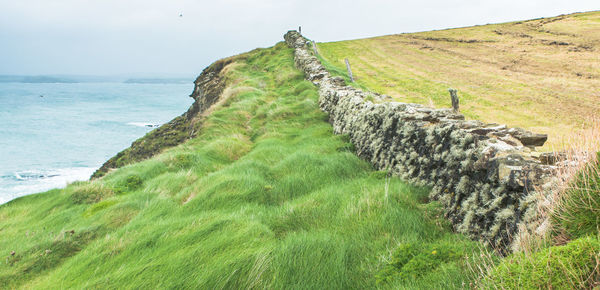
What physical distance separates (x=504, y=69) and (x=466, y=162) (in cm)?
2826

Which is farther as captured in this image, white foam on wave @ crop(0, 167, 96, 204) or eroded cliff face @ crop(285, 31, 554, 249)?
white foam on wave @ crop(0, 167, 96, 204)

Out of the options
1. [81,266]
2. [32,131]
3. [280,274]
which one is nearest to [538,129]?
[280,274]

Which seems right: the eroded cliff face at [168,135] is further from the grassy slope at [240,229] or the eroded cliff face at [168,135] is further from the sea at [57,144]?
the grassy slope at [240,229]

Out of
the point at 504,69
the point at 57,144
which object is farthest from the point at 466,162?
the point at 57,144

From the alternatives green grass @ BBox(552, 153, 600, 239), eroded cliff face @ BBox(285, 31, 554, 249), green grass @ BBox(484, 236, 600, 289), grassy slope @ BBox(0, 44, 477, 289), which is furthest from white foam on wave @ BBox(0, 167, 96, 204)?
green grass @ BBox(552, 153, 600, 239)

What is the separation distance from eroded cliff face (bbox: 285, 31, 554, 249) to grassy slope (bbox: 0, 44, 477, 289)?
13.6 inches

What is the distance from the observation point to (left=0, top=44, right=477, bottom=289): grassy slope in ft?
11.2

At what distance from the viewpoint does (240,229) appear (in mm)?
4332

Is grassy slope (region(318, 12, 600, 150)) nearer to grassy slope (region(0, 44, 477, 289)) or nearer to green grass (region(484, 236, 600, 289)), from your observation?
grassy slope (region(0, 44, 477, 289))

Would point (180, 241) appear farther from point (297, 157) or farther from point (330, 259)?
point (297, 157)

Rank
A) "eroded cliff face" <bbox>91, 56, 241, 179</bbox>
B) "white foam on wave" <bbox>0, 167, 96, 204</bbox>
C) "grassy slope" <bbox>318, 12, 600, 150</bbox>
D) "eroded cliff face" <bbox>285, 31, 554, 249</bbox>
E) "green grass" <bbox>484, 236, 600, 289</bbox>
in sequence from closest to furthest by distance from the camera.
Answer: "green grass" <bbox>484, 236, 600, 289</bbox>
"eroded cliff face" <bbox>285, 31, 554, 249</bbox>
"grassy slope" <bbox>318, 12, 600, 150</bbox>
"eroded cliff face" <bbox>91, 56, 241, 179</bbox>
"white foam on wave" <bbox>0, 167, 96, 204</bbox>

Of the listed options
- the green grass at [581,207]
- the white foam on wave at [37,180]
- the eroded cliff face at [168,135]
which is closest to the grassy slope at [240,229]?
the green grass at [581,207]

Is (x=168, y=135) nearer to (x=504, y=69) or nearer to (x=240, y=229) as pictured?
(x=240, y=229)

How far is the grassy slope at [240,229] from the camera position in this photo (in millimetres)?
3422
